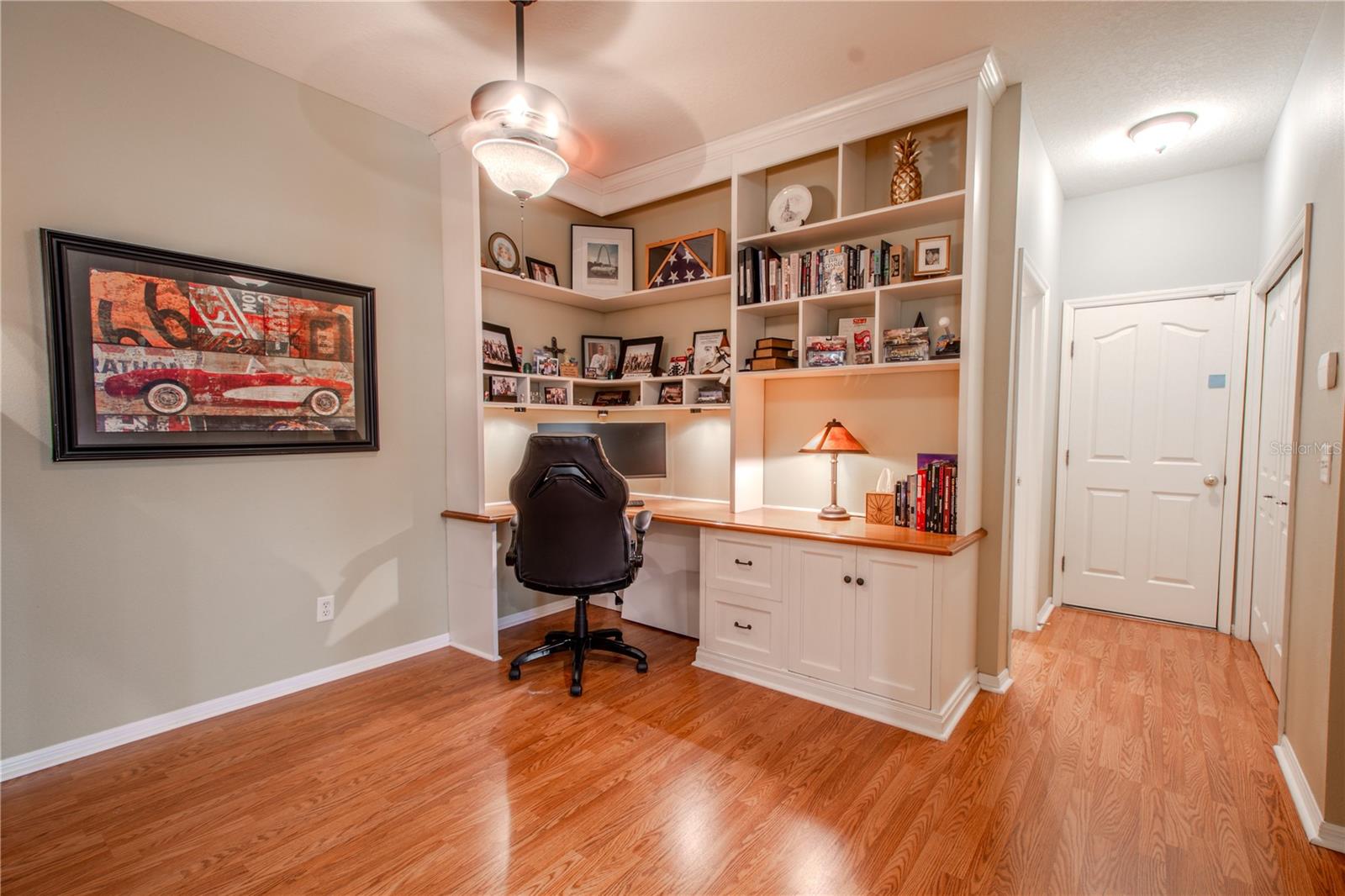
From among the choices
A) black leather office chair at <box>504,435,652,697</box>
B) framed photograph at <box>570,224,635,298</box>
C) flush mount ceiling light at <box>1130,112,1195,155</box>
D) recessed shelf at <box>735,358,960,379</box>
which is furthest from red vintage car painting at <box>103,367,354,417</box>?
flush mount ceiling light at <box>1130,112,1195,155</box>

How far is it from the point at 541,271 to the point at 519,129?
1.47 metres

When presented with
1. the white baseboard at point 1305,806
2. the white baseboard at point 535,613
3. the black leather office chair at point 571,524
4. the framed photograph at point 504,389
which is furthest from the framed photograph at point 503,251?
the white baseboard at point 1305,806

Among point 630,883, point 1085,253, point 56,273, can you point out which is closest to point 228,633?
point 56,273

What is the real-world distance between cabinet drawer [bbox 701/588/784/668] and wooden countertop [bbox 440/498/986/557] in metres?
0.36

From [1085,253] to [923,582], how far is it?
2.93 meters

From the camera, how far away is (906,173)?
9.14ft

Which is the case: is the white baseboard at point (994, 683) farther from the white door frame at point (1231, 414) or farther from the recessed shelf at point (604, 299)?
the recessed shelf at point (604, 299)

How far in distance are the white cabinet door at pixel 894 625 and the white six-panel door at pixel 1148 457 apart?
2.33 meters

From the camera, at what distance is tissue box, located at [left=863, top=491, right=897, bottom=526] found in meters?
2.82

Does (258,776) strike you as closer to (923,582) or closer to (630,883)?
(630,883)

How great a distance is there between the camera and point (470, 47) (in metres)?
2.45

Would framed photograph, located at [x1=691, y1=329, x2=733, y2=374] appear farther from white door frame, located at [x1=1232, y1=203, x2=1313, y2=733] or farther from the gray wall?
white door frame, located at [x1=1232, y1=203, x2=1313, y2=733]

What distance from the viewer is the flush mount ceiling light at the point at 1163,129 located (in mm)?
2877

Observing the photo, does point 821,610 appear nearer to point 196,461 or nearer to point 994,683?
point 994,683
